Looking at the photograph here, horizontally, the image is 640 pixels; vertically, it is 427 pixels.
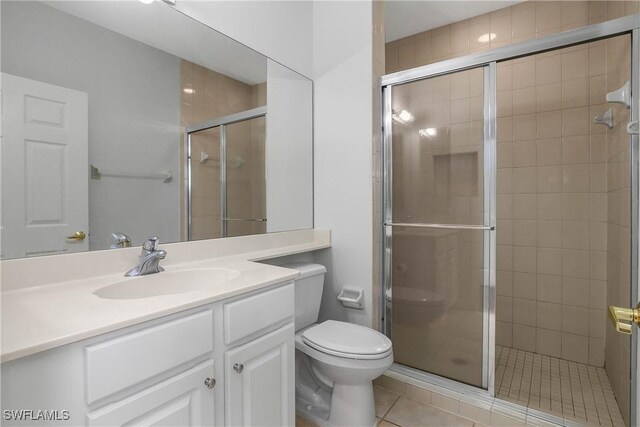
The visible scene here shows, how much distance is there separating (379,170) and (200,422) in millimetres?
1574

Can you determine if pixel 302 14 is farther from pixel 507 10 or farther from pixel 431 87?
pixel 507 10

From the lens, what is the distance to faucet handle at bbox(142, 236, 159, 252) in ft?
4.09

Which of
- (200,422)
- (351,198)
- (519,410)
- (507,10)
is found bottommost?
(519,410)

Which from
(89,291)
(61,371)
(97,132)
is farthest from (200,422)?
(97,132)

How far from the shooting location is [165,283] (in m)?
1.25

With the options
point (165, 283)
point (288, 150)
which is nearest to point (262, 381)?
point (165, 283)

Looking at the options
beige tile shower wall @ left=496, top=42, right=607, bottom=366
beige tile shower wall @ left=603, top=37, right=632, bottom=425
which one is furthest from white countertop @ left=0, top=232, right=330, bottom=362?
beige tile shower wall @ left=496, top=42, right=607, bottom=366

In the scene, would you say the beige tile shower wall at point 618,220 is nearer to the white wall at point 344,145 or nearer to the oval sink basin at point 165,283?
the white wall at point 344,145

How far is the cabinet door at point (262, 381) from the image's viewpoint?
1.05 meters

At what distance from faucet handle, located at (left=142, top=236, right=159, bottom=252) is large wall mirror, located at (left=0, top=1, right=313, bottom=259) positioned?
0.35ft

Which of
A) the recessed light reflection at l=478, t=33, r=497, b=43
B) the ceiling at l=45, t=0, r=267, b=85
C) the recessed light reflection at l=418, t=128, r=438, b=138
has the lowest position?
the recessed light reflection at l=418, t=128, r=438, b=138

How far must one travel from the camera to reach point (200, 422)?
95cm

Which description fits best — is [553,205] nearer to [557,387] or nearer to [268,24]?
[557,387]

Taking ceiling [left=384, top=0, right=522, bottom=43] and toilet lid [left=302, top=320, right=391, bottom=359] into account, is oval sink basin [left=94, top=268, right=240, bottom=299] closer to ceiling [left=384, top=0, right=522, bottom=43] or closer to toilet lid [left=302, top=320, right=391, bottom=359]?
toilet lid [left=302, top=320, right=391, bottom=359]
